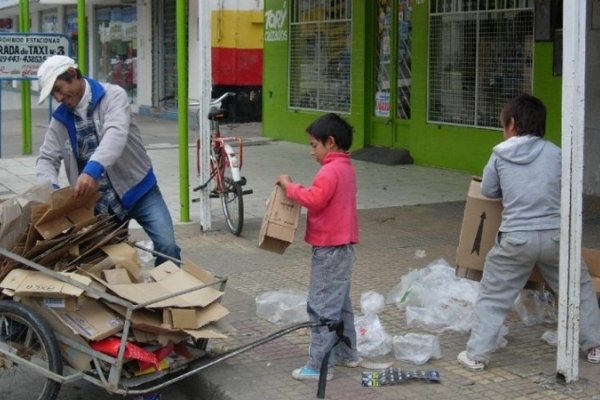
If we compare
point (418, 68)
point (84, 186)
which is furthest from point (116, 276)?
point (418, 68)

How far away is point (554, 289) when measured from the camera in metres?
5.45

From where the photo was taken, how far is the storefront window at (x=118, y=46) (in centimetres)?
2557

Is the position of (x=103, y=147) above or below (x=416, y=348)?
above

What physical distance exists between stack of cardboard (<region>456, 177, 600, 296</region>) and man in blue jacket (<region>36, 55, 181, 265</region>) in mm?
1787

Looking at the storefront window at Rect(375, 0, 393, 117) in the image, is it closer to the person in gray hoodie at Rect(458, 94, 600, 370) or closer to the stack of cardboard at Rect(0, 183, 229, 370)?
the person in gray hoodie at Rect(458, 94, 600, 370)

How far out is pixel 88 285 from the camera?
15.7 ft

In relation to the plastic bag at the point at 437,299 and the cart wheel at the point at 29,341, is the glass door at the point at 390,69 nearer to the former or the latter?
the plastic bag at the point at 437,299

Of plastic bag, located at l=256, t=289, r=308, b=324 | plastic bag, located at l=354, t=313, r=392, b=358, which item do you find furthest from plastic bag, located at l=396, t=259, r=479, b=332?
plastic bag, located at l=256, t=289, r=308, b=324

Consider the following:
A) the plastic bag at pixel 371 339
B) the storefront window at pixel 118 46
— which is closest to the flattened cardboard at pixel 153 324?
the plastic bag at pixel 371 339

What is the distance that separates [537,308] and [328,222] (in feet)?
6.47

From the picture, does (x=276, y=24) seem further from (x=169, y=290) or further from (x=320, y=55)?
(x=169, y=290)

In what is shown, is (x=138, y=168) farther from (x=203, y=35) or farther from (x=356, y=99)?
(x=356, y=99)

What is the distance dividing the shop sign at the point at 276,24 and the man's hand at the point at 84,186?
1221cm

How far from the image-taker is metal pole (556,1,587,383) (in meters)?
4.83
